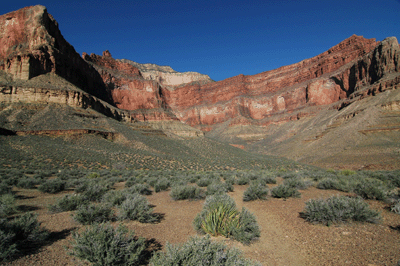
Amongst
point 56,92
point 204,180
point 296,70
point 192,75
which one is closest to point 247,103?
point 296,70

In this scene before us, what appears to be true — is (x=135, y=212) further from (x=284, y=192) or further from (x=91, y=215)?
(x=284, y=192)

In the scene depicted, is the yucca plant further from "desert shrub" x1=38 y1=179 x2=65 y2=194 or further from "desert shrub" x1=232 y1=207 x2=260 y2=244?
"desert shrub" x1=38 y1=179 x2=65 y2=194

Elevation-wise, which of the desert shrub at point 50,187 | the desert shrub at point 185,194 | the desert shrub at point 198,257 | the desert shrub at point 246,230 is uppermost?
the desert shrub at point 198,257

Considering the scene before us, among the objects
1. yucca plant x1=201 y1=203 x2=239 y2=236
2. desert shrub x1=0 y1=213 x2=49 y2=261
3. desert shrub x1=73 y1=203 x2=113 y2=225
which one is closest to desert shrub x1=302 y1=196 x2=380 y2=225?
yucca plant x1=201 y1=203 x2=239 y2=236

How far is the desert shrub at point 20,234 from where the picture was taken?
3.33m

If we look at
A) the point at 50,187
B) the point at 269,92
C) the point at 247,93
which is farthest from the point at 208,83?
the point at 50,187

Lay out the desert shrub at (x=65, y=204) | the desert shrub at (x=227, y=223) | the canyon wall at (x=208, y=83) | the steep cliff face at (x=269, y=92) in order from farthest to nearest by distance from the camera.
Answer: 1. the steep cliff face at (x=269, y=92)
2. the canyon wall at (x=208, y=83)
3. the desert shrub at (x=65, y=204)
4. the desert shrub at (x=227, y=223)

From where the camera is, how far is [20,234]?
387 cm

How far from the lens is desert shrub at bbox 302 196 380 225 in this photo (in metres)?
4.95

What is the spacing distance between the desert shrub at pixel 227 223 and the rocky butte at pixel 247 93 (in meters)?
31.2

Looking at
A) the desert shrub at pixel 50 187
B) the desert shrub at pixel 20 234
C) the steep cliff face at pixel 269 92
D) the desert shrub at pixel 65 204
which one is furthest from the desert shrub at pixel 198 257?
the steep cliff face at pixel 269 92

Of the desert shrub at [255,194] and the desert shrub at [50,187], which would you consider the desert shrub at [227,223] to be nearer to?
the desert shrub at [255,194]

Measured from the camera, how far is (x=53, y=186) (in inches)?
378

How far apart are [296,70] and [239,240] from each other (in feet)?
326
